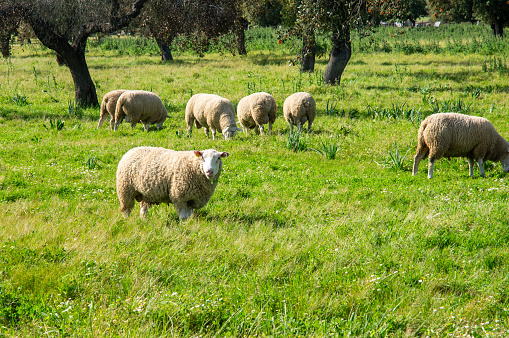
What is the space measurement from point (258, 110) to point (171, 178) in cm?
605

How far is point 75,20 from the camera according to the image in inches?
566

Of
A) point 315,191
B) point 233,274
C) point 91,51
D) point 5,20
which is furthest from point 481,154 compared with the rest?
point 91,51

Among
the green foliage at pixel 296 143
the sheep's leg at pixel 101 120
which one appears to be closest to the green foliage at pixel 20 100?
the sheep's leg at pixel 101 120

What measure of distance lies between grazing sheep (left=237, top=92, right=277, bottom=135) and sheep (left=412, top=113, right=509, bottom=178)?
439 cm

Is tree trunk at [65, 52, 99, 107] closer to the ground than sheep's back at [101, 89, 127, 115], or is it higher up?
higher up

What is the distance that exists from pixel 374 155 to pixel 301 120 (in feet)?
9.26

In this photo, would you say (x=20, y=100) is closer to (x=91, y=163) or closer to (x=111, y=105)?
(x=111, y=105)

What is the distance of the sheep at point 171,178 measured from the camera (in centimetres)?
547

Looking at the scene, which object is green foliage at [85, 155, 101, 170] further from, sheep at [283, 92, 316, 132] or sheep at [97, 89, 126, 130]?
sheep at [283, 92, 316, 132]

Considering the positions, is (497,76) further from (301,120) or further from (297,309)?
(297,309)

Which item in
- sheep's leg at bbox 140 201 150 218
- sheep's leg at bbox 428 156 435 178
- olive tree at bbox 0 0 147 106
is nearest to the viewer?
sheep's leg at bbox 140 201 150 218

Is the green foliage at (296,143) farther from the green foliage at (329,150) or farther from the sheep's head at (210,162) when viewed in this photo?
the sheep's head at (210,162)

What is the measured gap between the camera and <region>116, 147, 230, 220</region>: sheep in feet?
18.0

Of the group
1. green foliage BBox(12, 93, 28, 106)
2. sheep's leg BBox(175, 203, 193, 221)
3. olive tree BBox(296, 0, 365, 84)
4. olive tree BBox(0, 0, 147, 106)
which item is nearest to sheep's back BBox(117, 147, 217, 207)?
sheep's leg BBox(175, 203, 193, 221)
